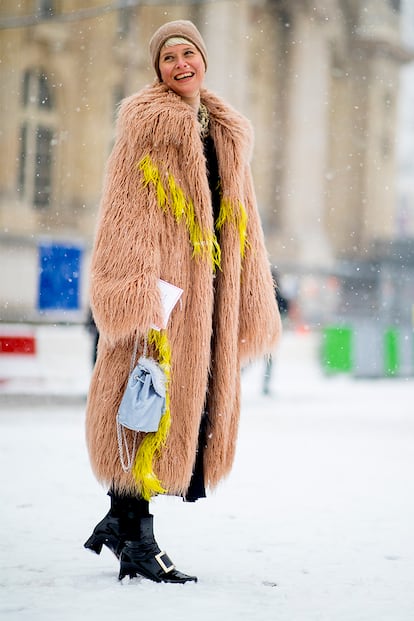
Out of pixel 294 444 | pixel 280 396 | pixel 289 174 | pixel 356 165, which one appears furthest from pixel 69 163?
pixel 294 444

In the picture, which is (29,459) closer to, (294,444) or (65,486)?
(65,486)

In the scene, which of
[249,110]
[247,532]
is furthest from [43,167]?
[247,532]

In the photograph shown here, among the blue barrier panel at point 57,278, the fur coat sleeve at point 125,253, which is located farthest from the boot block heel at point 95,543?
the blue barrier panel at point 57,278

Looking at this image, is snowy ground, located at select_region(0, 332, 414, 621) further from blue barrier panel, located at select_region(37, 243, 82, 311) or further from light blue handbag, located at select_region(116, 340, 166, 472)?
blue barrier panel, located at select_region(37, 243, 82, 311)

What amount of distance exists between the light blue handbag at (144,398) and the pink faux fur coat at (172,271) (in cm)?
10

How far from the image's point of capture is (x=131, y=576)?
3.50 metres

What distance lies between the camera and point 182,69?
11.5 ft

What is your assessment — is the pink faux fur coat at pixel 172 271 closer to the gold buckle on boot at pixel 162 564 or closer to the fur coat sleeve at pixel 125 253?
the fur coat sleeve at pixel 125 253

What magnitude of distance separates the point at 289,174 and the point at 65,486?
1427 inches

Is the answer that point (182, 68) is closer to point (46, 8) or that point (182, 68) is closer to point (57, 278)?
point (57, 278)

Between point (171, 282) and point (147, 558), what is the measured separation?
0.89 m

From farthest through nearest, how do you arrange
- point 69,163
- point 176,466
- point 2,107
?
point 69,163 < point 2,107 < point 176,466

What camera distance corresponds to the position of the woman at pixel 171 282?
3.36 m

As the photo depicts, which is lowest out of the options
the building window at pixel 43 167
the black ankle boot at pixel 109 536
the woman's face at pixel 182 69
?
the black ankle boot at pixel 109 536
